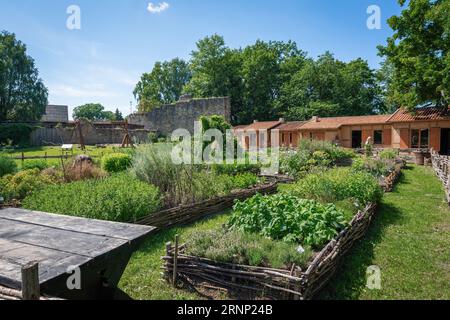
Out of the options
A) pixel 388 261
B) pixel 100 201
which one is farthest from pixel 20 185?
pixel 388 261

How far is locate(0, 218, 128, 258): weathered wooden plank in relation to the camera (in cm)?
238

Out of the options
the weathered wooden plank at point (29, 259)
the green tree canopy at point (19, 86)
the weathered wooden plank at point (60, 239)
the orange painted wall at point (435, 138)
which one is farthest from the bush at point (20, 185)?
the green tree canopy at point (19, 86)

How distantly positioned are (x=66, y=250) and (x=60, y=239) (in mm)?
314

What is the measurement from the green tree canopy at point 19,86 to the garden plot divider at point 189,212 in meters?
32.1

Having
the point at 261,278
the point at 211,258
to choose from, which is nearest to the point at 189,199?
the point at 211,258

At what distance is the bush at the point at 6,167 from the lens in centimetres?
895

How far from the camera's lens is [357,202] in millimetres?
6148

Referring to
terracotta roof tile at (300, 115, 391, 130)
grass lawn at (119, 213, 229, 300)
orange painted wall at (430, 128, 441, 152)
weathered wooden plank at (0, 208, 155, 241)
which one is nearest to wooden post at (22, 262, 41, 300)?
weathered wooden plank at (0, 208, 155, 241)

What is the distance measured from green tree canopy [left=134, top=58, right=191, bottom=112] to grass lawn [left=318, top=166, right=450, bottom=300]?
Result: 50.5 m

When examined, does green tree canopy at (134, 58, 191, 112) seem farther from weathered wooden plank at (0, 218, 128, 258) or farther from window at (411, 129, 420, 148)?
weathered wooden plank at (0, 218, 128, 258)

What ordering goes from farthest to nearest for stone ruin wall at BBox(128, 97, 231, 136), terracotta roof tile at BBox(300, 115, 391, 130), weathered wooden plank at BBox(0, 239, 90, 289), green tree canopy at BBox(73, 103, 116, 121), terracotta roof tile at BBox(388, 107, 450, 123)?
green tree canopy at BBox(73, 103, 116, 121)
stone ruin wall at BBox(128, 97, 231, 136)
terracotta roof tile at BBox(300, 115, 391, 130)
terracotta roof tile at BBox(388, 107, 450, 123)
weathered wooden plank at BBox(0, 239, 90, 289)

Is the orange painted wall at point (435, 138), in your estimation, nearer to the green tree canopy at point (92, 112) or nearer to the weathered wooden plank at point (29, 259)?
the weathered wooden plank at point (29, 259)

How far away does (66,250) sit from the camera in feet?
7.76
